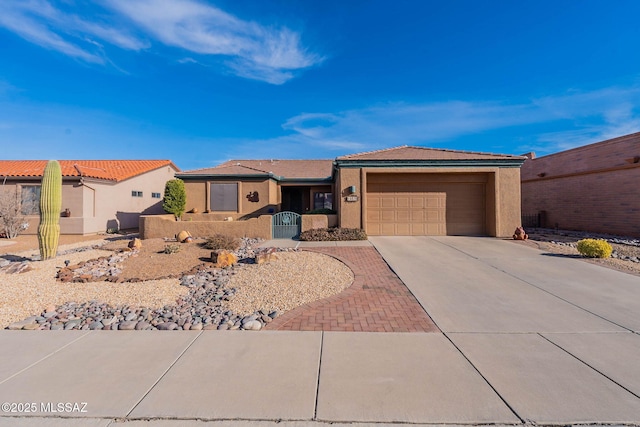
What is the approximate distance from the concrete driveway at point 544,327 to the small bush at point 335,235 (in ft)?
13.9

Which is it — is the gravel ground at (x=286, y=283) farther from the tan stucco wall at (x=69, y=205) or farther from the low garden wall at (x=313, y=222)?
the tan stucco wall at (x=69, y=205)

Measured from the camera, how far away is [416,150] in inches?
586

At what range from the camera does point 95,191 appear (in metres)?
16.9

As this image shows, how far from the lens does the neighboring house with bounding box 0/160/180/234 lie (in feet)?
52.9

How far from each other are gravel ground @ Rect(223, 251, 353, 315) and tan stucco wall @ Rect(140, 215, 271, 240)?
5398 mm

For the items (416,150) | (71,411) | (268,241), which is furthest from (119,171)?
(71,411)

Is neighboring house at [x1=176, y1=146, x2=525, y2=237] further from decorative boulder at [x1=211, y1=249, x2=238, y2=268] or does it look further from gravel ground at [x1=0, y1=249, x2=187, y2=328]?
gravel ground at [x1=0, y1=249, x2=187, y2=328]

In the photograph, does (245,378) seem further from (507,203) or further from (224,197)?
(224,197)

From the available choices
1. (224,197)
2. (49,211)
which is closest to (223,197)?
(224,197)

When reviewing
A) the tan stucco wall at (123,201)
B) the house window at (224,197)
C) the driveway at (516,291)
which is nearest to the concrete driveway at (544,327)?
the driveway at (516,291)

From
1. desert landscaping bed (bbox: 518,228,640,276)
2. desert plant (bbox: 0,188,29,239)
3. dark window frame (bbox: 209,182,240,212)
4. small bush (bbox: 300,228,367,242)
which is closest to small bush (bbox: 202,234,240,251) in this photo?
small bush (bbox: 300,228,367,242)

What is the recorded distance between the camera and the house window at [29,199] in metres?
16.4

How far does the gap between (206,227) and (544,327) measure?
13013mm

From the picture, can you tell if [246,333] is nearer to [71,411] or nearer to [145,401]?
[145,401]
